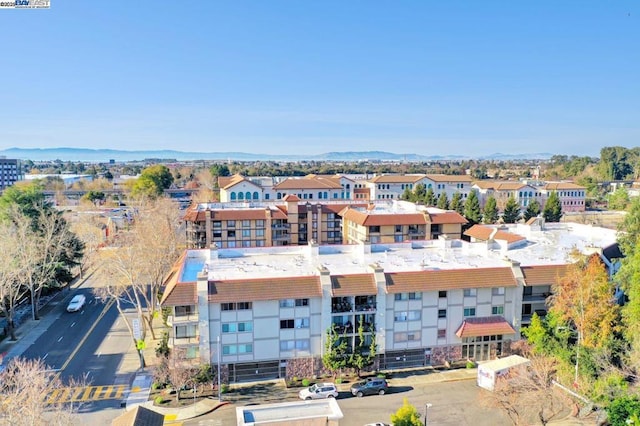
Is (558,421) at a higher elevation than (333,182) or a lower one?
lower

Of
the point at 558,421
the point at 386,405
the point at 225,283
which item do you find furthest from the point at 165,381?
the point at 558,421

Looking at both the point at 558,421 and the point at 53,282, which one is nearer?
the point at 558,421

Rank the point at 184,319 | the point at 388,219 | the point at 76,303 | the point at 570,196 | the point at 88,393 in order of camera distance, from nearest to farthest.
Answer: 1. the point at 88,393
2. the point at 184,319
3. the point at 76,303
4. the point at 388,219
5. the point at 570,196

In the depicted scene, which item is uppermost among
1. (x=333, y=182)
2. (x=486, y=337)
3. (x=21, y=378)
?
(x=333, y=182)

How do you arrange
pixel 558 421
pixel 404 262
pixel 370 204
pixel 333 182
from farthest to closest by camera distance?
pixel 333 182, pixel 370 204, pixel 404 262, pixel 558 421

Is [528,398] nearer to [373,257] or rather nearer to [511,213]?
[373,257]

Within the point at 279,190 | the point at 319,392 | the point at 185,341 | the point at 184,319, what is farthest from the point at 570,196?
the point at 185,341

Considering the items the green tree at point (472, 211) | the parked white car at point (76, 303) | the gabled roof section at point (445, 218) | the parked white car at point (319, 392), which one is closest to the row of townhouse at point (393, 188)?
the green tree at point (472, 211)

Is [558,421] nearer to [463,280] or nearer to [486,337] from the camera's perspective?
[486,337]
